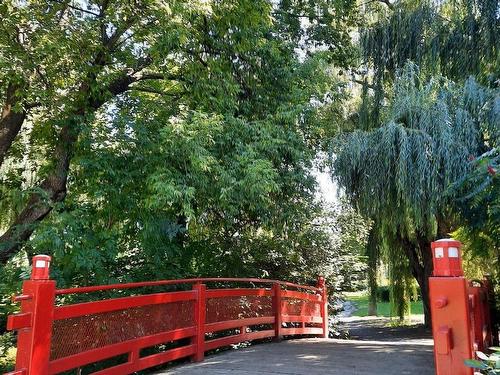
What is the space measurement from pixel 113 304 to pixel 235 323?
2.53 meters

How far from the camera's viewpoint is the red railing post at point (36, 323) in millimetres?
3338

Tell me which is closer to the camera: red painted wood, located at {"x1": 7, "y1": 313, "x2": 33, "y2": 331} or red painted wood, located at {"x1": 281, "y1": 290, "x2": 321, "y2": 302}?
red painted wood, located at {"x1": 7, "y1": 313, "x2": 33, "y2": 331}

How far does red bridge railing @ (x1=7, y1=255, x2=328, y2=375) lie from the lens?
343 cm

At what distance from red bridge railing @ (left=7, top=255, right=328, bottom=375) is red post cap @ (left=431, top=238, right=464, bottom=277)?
9.05 ft

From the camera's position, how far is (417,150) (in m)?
7.34

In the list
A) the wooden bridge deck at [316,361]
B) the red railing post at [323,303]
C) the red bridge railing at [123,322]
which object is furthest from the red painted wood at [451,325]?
the red railing post at [323,303]

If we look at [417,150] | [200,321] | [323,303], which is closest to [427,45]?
[417,150]

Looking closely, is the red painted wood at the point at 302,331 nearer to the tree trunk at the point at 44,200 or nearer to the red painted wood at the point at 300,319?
the red painted wood at the point at 300,319

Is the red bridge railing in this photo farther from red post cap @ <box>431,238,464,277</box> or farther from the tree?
red post cap @ <box>431,238,464,277</box>

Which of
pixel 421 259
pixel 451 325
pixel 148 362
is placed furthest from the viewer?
pixel 421 259

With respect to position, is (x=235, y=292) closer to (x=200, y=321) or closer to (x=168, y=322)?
(x=200, y=321)

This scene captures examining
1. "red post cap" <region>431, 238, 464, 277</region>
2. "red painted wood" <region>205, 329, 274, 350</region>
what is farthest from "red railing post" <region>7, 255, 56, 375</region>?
"red post cap" <region>431, 238, 464, 277</region>

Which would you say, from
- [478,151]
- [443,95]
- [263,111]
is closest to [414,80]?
[443,95]

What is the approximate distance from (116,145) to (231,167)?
5.80 feet
